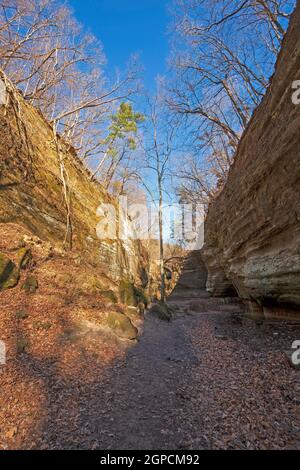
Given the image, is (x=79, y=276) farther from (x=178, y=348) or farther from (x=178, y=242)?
(x=178, y=242)

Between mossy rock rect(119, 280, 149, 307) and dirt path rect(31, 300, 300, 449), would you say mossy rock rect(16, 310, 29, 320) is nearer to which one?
dirt path rect(31, 300, 300, 449)

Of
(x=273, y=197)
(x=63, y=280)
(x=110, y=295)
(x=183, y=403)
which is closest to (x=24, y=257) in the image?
(x=63, y=280)

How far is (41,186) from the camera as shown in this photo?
9094mm

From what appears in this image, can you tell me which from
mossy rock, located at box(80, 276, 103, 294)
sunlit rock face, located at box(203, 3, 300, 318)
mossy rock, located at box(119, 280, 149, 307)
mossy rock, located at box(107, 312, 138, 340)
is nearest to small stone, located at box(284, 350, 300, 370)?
sunlit rock face, located at box(203, 3, 300, 318)

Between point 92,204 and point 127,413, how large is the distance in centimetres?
1075

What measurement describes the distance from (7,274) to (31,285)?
0.66m

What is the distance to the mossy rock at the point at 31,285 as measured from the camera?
590 cm

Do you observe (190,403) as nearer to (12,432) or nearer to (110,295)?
(12,432)

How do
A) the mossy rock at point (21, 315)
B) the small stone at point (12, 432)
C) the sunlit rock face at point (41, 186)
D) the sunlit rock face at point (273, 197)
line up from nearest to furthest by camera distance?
the small stone at point (12, 432) < the sunlit rock face at point (273, 197) < the mossy rock at point (21, 315) < the sunlit rock face at point (41, 186)

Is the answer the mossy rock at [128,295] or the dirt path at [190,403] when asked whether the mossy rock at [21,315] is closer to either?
the dirt path at [190,403]

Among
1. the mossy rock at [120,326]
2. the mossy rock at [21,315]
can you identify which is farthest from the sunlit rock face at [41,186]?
the mossy rock at [120,326]

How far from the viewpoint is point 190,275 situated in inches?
939

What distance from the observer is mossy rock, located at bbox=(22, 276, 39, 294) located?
19.4 feet

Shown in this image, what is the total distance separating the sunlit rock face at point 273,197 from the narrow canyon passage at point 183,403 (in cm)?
149
